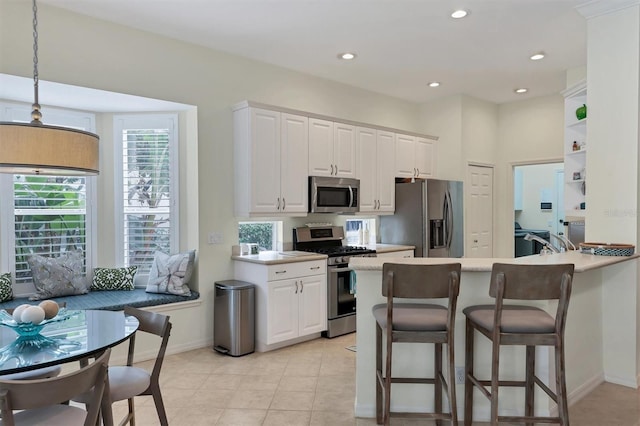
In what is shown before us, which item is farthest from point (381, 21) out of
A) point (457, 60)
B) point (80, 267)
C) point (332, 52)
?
point (80, 267)

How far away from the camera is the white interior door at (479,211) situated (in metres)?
6.12

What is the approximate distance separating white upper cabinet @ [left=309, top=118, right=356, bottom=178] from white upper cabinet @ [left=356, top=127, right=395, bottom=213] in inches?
5.9

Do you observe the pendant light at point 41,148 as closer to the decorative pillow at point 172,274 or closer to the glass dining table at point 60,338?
the glass dining table at point 60,338

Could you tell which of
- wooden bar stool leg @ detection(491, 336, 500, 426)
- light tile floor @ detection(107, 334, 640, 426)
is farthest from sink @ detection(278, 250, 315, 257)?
wooden bar stool leg @ detection(491, 336, 500, 426)

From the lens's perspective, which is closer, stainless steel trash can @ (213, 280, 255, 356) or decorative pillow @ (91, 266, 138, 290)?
stainless steel trash can @ (213, 280, 255, 356)

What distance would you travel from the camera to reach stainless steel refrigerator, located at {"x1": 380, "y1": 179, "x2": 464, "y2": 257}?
5375mm

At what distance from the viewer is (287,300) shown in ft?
13.7

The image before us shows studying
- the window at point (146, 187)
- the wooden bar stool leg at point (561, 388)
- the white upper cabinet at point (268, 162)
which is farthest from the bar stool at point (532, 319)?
the window at point (146, 187)

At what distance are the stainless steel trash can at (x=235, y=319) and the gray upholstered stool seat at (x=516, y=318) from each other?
2.16 m

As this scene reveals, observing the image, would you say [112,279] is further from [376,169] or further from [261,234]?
[376,169]

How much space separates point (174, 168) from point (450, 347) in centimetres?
336

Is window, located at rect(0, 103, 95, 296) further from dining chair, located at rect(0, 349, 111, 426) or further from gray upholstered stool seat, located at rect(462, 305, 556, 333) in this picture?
gray upholstered stool seat, located at rect(462, 305, 556, 333)

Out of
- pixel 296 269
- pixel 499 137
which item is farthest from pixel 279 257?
pixel 499 137

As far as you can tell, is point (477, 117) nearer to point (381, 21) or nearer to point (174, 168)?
point (381, 21)
